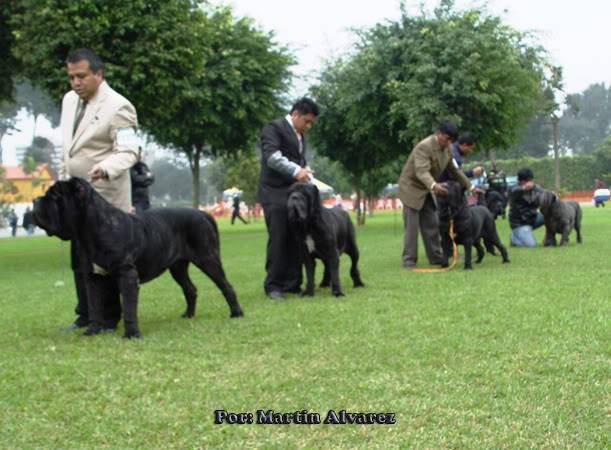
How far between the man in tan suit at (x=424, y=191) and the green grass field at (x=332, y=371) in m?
Answer: 3.12

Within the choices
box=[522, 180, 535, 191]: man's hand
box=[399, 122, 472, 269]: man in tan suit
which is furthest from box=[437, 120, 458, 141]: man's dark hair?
box=[522, 180, 535, 191]: man's hand

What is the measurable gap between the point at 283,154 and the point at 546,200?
8.11 m

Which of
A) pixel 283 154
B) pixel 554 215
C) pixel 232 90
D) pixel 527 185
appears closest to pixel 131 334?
pixel 283 154

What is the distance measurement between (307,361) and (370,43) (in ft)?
76.8

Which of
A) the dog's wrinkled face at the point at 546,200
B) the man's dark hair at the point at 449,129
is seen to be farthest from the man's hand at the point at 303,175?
the dog's wrinkled face at the point at 546,200

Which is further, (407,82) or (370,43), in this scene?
(370,43)

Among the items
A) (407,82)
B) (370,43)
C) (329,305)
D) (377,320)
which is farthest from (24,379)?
(370,43)

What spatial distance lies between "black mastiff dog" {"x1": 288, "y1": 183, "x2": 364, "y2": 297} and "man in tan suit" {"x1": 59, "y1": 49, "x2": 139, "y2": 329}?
78.8 inches

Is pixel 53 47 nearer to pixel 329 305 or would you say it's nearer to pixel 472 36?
pixel 329 305

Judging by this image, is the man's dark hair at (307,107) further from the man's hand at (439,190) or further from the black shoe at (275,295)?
the man's hand at (439,190)

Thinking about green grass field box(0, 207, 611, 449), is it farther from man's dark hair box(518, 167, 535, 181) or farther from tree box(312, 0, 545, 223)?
tree box(312, 0, 545, 223)

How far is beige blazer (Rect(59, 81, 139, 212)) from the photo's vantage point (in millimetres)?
6469

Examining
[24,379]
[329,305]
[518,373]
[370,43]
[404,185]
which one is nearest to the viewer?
[518,373]

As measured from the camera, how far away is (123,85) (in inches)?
651
